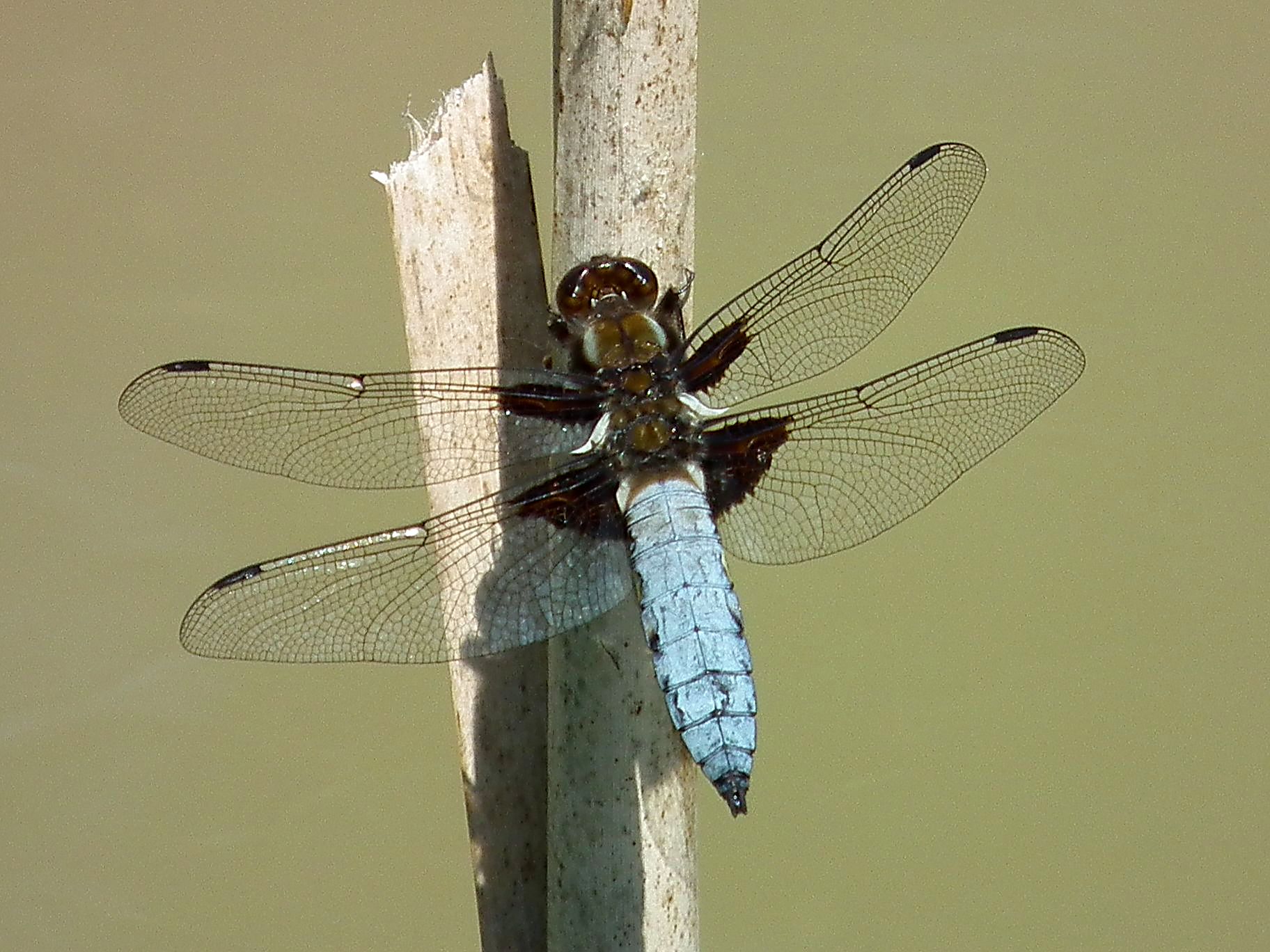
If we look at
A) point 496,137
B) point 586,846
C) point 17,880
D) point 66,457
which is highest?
point 66,457

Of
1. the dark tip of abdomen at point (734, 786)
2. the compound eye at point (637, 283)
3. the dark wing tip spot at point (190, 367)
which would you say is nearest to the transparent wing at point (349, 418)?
the dark wing tip spot at point (190, 367)

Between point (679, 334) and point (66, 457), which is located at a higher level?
point (66, 457)

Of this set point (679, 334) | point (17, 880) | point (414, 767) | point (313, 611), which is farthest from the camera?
point (414, 767)

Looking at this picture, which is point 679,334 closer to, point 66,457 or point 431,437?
point 431,437

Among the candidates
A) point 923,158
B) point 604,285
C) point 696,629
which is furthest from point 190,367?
point 923,158

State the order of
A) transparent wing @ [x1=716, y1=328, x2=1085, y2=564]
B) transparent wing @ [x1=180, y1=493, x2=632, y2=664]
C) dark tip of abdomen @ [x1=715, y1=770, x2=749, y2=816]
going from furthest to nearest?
transparent wing @ [x1=716, y1=328, x2=1085, y2=564], transparent wing @ [x1=180, y1=493, x2=632, y2=664], dark tip of abdomen @ [x1=715, y1=770, x2=749, y2=816]

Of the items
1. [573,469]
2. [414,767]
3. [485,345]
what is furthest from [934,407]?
[414,767]

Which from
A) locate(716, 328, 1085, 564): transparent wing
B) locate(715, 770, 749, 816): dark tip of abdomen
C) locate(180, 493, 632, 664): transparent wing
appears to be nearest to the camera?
locate(715, 770, 749, 816): dark tip of abdomen

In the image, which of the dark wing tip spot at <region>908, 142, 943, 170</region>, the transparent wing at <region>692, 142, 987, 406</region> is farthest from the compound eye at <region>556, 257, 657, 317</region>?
the dark wing tip spot at <region>908, 142, 943, 170</region>

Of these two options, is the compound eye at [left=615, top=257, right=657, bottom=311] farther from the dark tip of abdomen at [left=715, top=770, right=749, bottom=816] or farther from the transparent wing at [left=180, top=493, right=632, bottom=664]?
the dark tip of abdomen at [left=715, top=770, right=749, bottom=816]
